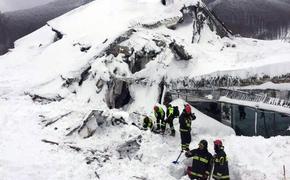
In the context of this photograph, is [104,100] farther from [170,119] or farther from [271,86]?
[271,86]

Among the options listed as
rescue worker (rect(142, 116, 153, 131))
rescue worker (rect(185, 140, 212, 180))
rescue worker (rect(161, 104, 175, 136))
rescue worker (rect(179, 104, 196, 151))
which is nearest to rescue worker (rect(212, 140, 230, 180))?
rescue worker (rect(185, 140, 212, 180))

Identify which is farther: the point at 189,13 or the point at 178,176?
the point at 189,13

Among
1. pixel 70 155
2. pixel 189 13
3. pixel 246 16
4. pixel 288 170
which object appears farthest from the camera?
pixel 246 16

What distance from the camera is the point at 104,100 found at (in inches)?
688

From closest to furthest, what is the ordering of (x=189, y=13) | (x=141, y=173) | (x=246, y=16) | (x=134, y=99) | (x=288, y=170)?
1. (x=288, y=170)
2. (x=141, y=173)
3. (x=134, y=99)
4. (x=189, y=13)
5. (x=246, y=16)

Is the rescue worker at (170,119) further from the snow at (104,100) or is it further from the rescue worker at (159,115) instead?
the snow at (104,100)

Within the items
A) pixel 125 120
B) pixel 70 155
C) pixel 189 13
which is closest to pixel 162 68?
pixel 125 120

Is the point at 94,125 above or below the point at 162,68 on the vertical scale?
below

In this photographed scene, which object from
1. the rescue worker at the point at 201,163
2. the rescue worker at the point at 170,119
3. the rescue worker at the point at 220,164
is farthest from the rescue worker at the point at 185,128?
the rescue worker at the point at 220,164

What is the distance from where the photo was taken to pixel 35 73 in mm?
22453

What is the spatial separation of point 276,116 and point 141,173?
4216 millimetres

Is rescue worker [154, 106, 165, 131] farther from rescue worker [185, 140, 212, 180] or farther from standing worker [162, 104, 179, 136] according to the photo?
rescue worker [185, 140, 212, 180]

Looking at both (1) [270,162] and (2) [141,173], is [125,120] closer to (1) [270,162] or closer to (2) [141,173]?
(2) [141,173]

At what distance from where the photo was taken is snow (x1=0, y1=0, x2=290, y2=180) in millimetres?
10648
